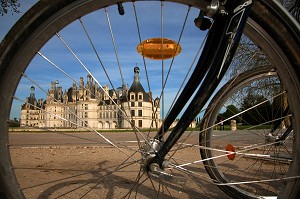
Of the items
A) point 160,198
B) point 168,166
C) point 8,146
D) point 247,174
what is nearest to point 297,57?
point 168,166

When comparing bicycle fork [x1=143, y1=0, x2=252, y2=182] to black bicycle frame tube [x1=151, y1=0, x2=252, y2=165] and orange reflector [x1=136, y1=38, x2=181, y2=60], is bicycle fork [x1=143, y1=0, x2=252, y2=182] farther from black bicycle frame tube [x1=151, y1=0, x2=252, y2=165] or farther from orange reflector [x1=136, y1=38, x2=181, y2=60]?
orange reflector [x1=136, y1=38, x2=181, y2=60]

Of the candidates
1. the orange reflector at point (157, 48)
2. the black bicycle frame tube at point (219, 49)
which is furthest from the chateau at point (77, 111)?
the black bicycle frame tube at point (219, 49)

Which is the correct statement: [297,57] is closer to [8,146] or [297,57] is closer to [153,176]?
A: [153,176]

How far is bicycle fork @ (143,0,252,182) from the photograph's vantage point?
1.29 meters

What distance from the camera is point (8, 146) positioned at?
48.6 inches

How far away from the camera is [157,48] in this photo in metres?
1.91

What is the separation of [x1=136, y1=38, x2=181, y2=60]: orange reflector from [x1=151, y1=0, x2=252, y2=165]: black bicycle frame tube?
0.41m

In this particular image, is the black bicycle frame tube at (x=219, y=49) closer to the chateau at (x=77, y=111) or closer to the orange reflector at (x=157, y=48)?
the orange reflector at (x=157, y=48)

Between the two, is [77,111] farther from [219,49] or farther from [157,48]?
[219,49]

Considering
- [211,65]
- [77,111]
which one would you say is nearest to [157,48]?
[211,65]

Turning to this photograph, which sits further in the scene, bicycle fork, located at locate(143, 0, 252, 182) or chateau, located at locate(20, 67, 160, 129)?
chateau, located at locate(20, 67, 160, 129)

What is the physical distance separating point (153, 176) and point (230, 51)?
76 centimetres

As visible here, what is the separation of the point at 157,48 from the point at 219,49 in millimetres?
652

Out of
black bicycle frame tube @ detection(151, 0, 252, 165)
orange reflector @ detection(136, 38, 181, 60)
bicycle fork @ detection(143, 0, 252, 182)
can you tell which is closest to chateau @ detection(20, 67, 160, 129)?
orange reflector @ detection(136, 38, 181, 60)
